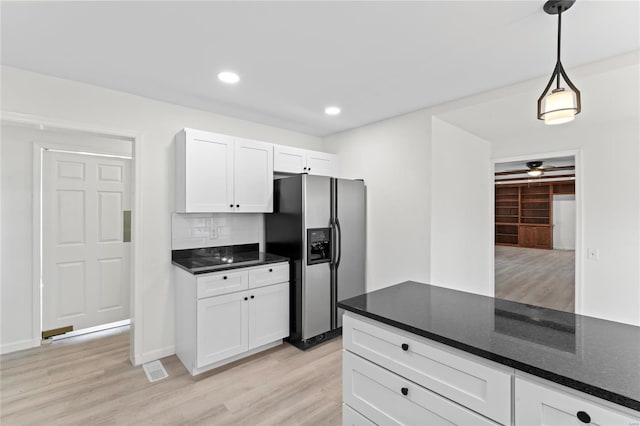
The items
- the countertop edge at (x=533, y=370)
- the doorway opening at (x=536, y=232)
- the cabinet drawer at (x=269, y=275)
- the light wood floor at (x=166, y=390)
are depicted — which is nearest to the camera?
the countertop edge at (x=533, y=370)

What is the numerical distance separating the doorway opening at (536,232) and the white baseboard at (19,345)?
6176mm

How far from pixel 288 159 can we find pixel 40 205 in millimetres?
2696

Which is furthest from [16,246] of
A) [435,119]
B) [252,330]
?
[435,119]

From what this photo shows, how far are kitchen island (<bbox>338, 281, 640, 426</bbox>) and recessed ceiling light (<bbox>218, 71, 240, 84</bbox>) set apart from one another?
1922mm

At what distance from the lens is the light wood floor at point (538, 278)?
183 inches

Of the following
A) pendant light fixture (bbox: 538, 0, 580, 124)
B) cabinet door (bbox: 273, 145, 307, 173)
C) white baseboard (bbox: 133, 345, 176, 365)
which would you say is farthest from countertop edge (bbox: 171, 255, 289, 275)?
pendant light fixture (bbox: 538, 0, 580, 124)

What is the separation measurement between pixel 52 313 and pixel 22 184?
1447mm

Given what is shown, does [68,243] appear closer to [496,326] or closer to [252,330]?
[252,330]

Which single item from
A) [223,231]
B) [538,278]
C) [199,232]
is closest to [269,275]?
[223,231]

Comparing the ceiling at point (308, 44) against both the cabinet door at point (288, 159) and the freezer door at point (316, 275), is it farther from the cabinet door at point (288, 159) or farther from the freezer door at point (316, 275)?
the freezer door at point (316, 275)

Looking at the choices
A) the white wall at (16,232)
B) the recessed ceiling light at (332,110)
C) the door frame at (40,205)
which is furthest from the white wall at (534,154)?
the white wall at (16,232)

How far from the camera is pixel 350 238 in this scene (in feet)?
11.6

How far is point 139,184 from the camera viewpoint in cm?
279

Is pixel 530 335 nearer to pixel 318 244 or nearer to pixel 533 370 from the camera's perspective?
pixel 533 370
